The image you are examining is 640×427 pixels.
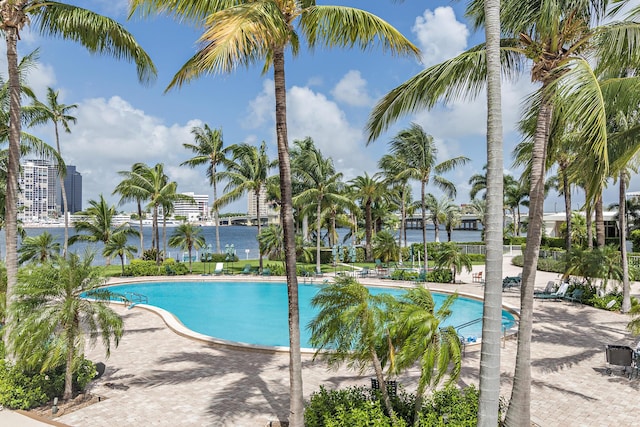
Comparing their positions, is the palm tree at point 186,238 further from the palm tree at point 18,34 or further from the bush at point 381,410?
the bush at point 381,410

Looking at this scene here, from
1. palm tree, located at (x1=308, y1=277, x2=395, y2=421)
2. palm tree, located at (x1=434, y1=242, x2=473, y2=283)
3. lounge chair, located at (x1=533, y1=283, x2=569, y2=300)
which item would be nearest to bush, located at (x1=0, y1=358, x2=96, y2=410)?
palm tree, located at (x1=308, y1=277, x2=395, y2=421)

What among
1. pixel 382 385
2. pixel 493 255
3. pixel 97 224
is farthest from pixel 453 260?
pixel 97 224

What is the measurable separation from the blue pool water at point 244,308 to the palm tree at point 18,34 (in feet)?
28.1

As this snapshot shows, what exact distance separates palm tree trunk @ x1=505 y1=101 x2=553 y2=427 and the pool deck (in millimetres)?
1355

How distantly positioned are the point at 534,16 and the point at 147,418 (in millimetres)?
9723

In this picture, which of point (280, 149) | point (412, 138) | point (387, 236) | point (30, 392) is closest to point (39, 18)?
point (280, 149)

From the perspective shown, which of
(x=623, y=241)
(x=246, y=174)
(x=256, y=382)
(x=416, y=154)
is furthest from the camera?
(x=246, y=174)

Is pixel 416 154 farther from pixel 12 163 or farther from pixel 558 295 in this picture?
pixel 12 163

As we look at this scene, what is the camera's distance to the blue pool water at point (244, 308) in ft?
56.4

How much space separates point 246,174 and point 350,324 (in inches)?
1106

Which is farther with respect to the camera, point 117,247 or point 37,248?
point 117,247

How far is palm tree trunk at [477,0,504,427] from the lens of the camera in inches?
186

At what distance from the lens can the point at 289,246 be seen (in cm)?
711

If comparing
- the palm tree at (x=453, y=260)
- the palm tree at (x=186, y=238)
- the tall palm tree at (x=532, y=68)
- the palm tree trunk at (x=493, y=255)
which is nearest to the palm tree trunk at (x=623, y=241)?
the palm tree at (x=453, y=260)
